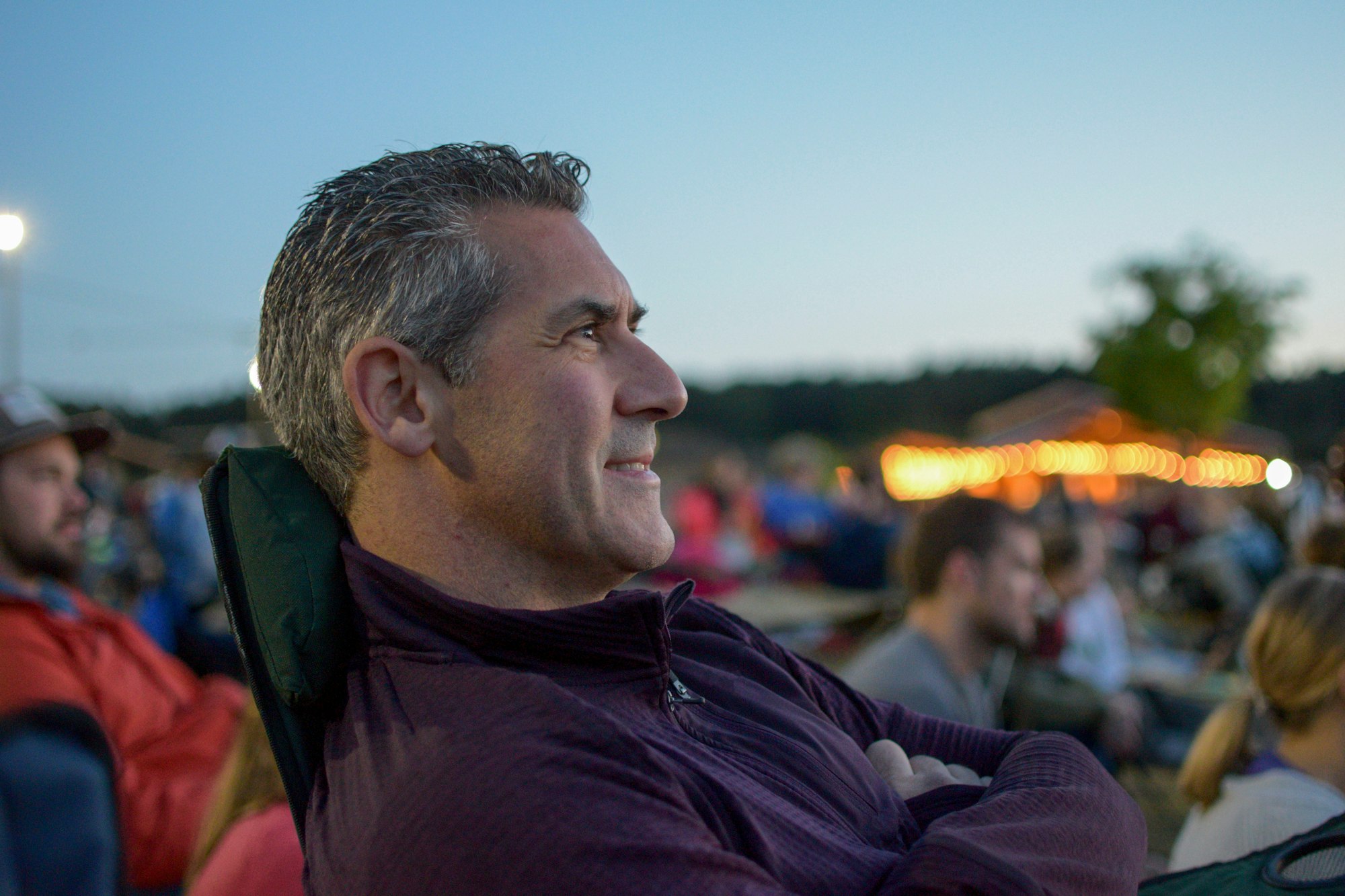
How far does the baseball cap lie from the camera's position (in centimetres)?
361

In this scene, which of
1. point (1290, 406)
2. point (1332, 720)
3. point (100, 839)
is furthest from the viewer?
point (1290, 406)

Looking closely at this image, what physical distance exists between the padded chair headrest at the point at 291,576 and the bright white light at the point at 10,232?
5.57 meters

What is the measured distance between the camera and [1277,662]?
9.18 feet

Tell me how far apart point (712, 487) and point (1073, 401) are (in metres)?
24.3

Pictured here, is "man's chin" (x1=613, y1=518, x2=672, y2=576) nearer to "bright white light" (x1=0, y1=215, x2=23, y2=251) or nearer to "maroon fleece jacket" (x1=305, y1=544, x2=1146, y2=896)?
"maroon fleece jacket" (x1=305, y1=544, x2=1146, y2=896)

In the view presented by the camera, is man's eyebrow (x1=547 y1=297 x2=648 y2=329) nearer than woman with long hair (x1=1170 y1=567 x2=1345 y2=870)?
Yes

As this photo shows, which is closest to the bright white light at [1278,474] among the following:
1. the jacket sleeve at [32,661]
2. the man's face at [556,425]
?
the jacket sleeve at [32,661]

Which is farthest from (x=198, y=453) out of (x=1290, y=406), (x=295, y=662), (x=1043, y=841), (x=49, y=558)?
(x=1290, y=406)

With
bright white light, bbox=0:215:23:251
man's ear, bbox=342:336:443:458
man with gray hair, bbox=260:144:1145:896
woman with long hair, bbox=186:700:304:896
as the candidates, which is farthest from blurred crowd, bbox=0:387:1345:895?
bright white light, bbox=0:215:23:251

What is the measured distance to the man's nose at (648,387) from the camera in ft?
4.91

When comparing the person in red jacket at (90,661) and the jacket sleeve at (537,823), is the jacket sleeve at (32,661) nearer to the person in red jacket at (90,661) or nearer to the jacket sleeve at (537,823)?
the person in red jacket at (90,661)

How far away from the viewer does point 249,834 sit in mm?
2025

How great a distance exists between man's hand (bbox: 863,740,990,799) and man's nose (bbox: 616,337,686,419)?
26.1 inches

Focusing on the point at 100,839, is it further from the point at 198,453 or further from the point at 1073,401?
the point at 1073,401
